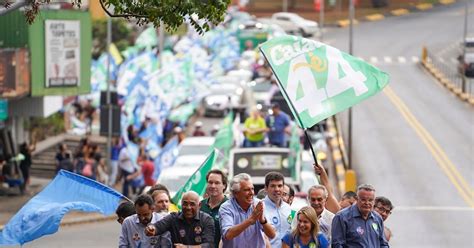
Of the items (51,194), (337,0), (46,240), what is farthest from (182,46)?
(51,194)

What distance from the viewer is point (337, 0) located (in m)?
95.4

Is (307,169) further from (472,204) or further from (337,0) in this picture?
(337,0)

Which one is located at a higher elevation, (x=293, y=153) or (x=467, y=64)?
(x=467, y=64)

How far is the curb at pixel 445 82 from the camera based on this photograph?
5379 centimetres

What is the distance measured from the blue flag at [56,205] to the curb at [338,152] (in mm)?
19872

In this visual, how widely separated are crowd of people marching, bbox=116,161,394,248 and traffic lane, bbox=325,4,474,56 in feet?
196

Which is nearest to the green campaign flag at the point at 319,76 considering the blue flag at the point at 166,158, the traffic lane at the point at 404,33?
the blue flag at the point at 166,158

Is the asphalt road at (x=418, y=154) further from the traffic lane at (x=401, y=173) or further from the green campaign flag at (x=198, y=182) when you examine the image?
the green campaign flag at (x=198, y=182)

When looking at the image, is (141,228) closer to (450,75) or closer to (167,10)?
(167,10)

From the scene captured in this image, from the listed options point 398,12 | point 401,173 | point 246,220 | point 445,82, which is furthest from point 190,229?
point 398,12

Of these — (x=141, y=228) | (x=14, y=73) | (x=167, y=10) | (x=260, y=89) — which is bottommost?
(x=260, y=89)

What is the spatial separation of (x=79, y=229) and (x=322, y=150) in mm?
10450

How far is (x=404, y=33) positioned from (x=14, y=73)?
52435mm

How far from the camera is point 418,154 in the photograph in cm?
4188
